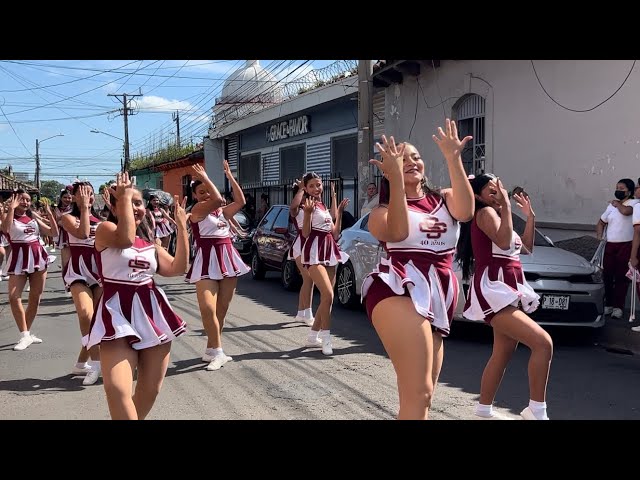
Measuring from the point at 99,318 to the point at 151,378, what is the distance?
47cm

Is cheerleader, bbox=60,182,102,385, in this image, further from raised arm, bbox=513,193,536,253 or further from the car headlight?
the car headlight

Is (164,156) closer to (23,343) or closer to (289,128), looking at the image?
(289,128)

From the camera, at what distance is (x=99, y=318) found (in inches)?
170

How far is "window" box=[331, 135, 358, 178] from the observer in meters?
21.2

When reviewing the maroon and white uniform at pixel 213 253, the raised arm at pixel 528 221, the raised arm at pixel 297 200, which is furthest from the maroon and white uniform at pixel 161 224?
the raised arm at pixel 528 221

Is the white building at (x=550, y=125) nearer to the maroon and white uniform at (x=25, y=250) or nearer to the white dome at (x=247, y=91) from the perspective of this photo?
the maroon and white uniform at (x=25, y=250)

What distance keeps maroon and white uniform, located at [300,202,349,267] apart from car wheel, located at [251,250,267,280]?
21.7 ft

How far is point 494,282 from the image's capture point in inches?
210

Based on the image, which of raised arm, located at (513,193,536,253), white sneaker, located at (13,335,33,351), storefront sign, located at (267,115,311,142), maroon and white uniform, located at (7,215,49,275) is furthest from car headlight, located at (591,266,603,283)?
storefront sign, located at (267,115,311,142)

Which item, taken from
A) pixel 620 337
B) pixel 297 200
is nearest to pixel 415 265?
pixel 297 200

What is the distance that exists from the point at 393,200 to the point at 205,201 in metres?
3.44

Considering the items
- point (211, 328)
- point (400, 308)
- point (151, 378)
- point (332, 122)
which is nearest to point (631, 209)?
point (211, 328)

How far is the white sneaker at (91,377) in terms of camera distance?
671 cm
